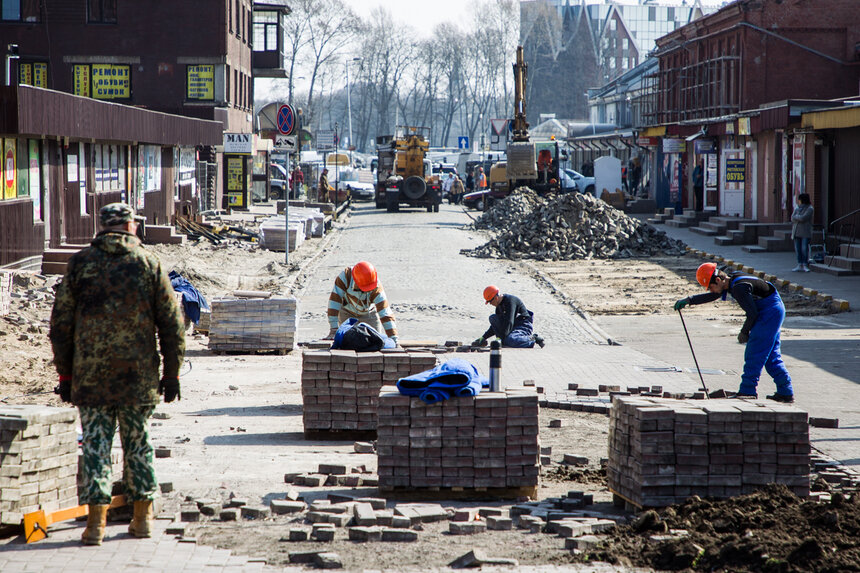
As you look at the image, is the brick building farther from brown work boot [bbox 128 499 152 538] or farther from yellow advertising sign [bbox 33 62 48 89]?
brown work boot [bbox 128 499 152 538]

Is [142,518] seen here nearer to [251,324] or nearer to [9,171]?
[251,324]

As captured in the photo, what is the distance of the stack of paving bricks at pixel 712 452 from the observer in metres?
6.44

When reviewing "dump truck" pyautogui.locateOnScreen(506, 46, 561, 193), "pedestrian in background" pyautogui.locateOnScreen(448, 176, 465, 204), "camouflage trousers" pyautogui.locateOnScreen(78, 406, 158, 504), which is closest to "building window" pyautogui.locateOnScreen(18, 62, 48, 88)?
"dump truck" pyautogui.locateOnScreen(506, 46, 561, 193)

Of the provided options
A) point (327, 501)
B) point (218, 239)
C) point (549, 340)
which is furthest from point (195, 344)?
point (218, 239)

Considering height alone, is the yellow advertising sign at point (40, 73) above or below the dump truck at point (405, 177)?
above

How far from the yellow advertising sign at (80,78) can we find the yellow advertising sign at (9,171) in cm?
2740

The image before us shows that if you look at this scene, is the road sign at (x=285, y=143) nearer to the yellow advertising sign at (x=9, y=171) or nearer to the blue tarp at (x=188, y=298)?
the yellow advertising sign at (x=9, y=171)

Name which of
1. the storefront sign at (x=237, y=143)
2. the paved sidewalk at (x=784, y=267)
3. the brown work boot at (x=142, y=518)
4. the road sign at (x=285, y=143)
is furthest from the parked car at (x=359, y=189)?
the brown work boot at (x=142, y=518)

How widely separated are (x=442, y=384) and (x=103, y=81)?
41389mm

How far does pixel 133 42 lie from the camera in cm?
4416

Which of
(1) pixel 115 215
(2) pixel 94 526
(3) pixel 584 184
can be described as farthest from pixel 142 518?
(3) pixel 584 184

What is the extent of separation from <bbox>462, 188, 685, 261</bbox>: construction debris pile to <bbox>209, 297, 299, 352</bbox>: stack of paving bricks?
15008 mm

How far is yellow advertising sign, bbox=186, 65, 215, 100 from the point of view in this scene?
146ft

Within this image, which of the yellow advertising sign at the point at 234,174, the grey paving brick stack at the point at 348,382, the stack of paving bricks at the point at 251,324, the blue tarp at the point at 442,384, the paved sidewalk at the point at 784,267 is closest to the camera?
the blue tarp at the point at 442,384
